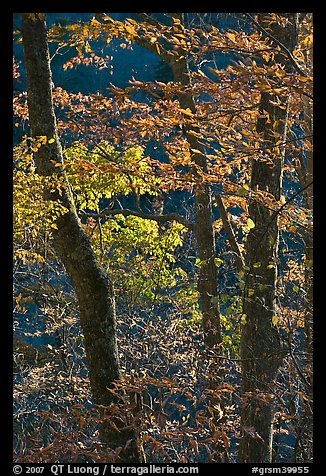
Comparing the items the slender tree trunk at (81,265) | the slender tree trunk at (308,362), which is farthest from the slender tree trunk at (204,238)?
the slender tree trunk at (81,265)

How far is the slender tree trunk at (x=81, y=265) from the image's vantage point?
4.02 meters

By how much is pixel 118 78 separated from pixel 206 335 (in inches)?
878

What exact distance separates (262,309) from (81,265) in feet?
4.38

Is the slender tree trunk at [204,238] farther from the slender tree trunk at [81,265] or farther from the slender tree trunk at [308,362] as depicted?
the slender tree trunk at [81,265]

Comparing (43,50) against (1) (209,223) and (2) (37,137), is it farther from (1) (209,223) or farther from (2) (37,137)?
(1) (209,223)

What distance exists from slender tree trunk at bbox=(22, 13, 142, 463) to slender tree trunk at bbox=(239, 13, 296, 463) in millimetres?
883

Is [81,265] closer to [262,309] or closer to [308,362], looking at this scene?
[262,309]

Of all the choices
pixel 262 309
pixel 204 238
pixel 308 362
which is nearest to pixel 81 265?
pixel 262 309

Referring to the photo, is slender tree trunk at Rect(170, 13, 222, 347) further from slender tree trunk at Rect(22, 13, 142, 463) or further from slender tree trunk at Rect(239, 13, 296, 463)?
slender tree trunk at Rect(22, 13, 142, 463)

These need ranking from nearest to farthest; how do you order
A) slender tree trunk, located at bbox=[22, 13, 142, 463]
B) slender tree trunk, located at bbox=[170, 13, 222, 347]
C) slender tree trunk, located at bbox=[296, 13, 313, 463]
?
slender tree trunk, located at bbox=[296, 13, 313, 463] < slender tree trunk, located at bbox=[22, 13, 142, 463] < slender tree trunk, located at bbox=[170, 13, 222, 347]

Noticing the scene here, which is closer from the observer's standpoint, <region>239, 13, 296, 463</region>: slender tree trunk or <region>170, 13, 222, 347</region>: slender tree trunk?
<region>239, 13, 296, 463</region>: slender tree trunk

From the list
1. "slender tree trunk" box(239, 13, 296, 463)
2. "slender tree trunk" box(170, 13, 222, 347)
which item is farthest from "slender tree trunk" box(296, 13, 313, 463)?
"slender tree trunk" box(170, 13, 222, 347)

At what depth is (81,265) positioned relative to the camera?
13.5 ft

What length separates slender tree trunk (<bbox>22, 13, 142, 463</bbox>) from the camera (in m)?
4.02
